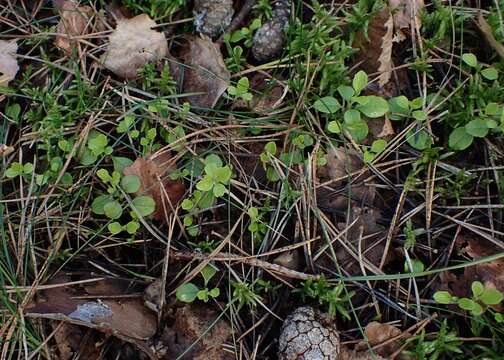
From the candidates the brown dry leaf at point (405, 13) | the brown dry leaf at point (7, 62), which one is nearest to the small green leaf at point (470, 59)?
the brown dry leaf at point (405, 13)

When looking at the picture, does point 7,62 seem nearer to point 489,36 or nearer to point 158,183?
point 158,183

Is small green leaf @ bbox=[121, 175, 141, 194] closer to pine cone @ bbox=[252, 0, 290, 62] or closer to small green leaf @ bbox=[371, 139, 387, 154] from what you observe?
pine cone @ bbox=[252, 0, 290, 62]

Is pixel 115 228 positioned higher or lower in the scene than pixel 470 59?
lower

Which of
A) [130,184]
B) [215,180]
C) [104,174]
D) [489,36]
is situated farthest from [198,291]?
[489,36]

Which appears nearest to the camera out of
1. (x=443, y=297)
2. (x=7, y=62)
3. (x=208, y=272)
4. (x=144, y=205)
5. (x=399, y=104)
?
(x=443, y=297)

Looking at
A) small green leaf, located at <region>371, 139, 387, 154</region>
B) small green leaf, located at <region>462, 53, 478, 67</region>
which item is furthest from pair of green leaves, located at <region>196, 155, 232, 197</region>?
small green leaf, located at <region>462, 53, 478, 67</region>

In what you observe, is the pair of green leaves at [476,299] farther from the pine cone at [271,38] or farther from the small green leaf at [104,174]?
the small green leaf at [104,174]
